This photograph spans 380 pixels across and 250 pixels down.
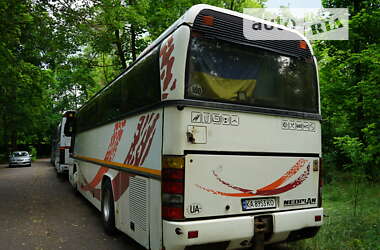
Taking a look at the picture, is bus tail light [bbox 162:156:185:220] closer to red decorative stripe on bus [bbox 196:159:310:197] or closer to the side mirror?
red decorative stripe on bus [bbox 196:159:310:197]

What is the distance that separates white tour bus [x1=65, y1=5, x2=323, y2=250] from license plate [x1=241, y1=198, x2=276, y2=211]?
0.5 inches

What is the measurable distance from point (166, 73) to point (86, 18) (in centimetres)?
748

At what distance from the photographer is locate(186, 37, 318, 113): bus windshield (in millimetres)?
3949

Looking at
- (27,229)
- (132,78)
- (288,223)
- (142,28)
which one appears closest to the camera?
(288,223)

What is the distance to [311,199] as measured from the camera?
→ 4.71 metres

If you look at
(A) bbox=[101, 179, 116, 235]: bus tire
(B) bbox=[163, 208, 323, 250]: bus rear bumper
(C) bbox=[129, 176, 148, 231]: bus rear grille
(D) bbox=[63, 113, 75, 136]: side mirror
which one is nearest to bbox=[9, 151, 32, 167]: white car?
(D) bbox=[63, 113, 75, 136]: side mirror

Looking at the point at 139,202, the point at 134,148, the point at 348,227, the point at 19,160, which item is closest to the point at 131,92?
the point at 134,148

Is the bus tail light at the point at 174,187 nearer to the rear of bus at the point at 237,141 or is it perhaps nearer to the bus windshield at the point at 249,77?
the rear of bus at the point at 237,141

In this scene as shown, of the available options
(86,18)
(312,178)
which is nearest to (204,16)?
(312,178)

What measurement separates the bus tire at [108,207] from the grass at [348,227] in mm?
3298

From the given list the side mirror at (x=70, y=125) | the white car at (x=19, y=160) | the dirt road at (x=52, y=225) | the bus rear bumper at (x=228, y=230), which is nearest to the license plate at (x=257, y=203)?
the bus rear bumper at (x=228, y=230)

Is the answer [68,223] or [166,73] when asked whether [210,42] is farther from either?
[68,223]

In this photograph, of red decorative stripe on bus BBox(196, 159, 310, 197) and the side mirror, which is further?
the side mirror

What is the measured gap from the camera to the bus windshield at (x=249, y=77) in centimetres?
395
